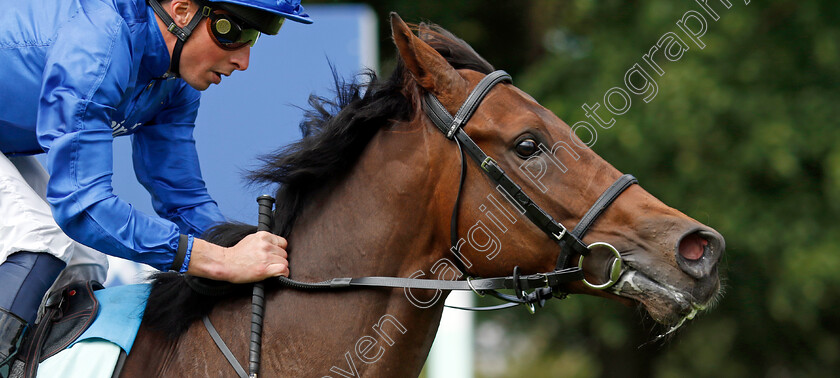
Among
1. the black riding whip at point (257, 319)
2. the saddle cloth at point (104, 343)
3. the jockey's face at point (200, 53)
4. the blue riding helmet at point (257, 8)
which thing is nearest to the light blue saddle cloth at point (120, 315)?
the saddle cloth at point (104, 343)

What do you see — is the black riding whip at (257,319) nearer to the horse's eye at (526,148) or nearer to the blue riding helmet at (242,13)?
the blue riding helmet at (242,13)

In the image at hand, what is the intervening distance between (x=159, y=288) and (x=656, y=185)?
6.93 m

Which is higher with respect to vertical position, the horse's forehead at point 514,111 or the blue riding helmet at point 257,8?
the horse's forehead at point 514,111

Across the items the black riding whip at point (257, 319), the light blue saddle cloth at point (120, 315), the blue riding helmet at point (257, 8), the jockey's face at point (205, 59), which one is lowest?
the light blue saddle cloth at point (120, 315)

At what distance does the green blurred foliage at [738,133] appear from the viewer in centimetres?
797

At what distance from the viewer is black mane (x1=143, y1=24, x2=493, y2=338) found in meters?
2.78

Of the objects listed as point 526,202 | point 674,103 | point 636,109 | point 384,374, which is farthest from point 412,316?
point 636,109

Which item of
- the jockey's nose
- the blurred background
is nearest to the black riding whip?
the jockey's nose

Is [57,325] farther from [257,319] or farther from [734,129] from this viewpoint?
[734,129]

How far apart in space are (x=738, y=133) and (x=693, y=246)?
6.47 meters

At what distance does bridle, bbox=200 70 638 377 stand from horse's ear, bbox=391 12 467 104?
5 cm

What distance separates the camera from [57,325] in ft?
8.71

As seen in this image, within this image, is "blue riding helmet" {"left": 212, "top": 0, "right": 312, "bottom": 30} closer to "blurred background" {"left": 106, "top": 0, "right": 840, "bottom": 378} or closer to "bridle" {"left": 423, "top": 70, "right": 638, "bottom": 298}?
"bridle" {"left": 423, "top": 70, "right": 638, "bottom": 298}

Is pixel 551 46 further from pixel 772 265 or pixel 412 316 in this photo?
pixel 412 316
